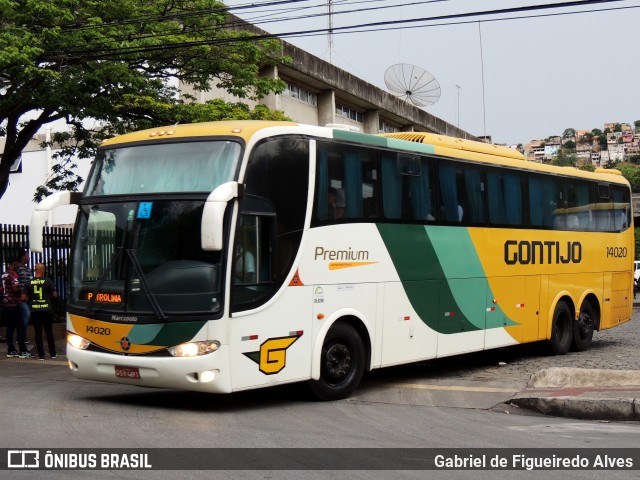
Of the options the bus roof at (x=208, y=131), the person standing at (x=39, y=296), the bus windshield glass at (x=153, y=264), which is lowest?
the person standing at (x=39, y=296)

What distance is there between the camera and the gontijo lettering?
35.9 feet

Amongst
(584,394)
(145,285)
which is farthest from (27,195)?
(584,394)

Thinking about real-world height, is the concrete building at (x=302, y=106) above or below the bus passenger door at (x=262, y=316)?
above

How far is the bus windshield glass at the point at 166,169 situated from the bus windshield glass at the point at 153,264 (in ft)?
0.79

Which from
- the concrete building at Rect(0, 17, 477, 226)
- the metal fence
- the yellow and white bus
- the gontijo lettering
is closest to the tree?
the metal fence

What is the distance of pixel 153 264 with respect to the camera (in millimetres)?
9828

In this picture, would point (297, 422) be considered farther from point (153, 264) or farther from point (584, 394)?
point (584, 394)

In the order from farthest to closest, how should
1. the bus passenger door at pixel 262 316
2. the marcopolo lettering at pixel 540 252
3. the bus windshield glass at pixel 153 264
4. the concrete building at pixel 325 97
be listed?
1. the concrete building at pixel 325 97
2. the marcopolo lettering at pixel 540 252
3. the bus passenger door at pixel 262 316
4. the bus windshield glass at pixel 153 264

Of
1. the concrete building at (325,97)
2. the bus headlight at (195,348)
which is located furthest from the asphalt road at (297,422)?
the concrete building at (325,97)

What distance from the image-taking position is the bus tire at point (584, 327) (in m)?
17.4

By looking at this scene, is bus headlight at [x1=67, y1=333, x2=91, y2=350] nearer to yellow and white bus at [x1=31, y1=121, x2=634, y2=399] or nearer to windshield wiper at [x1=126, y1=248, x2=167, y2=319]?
yellow and white bus at [x1=31, y1=121, x2=634, y2=399]

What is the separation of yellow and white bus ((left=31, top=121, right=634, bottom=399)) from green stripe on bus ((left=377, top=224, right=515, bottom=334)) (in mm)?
30

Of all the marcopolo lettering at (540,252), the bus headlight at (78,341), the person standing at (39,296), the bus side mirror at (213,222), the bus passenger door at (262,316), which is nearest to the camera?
the bus side mirror at (213,222)

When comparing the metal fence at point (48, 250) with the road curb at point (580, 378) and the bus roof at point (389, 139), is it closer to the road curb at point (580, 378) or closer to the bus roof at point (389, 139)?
A: the bus roof at point (389, 139)
